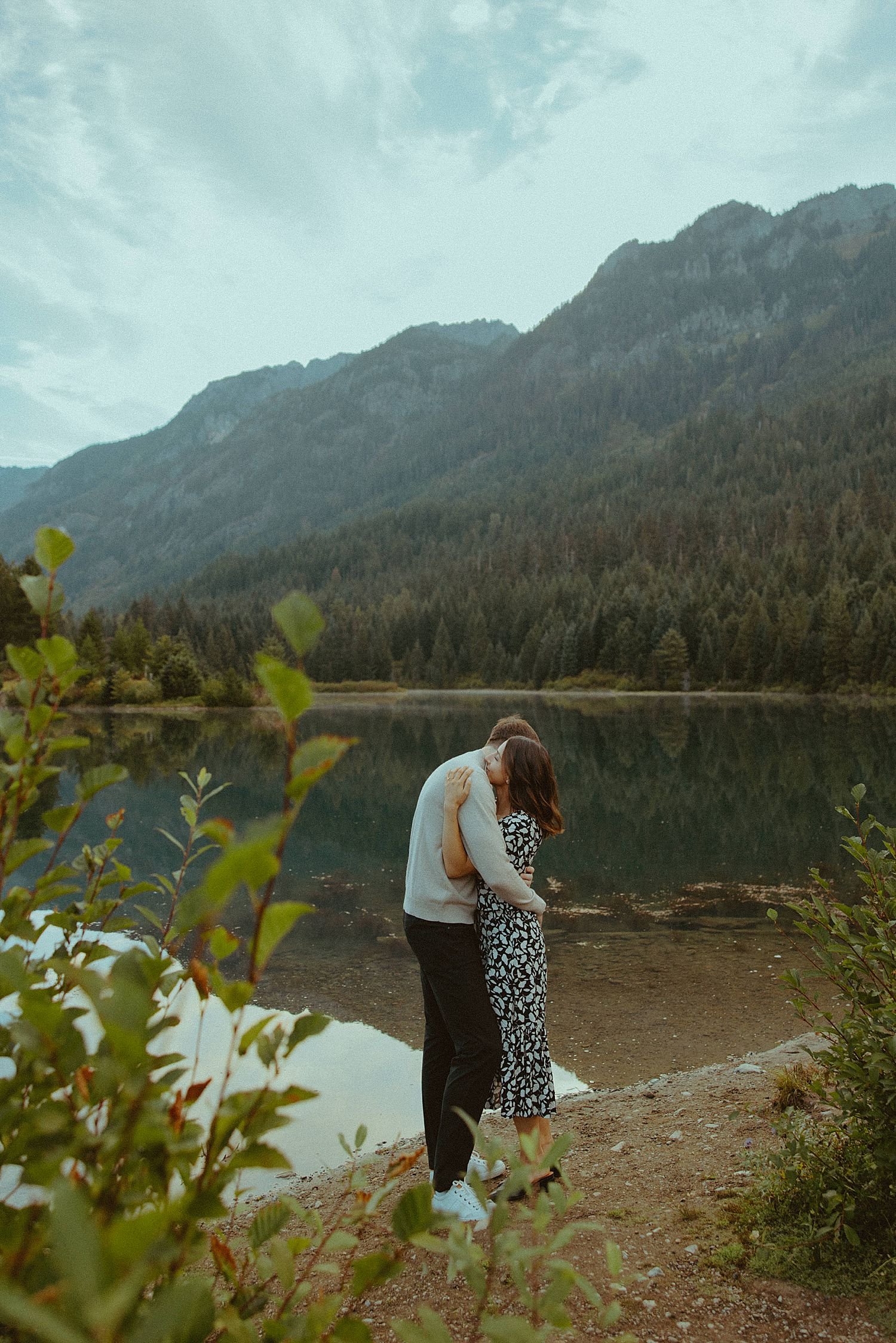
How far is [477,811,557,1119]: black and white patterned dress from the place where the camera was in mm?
3574

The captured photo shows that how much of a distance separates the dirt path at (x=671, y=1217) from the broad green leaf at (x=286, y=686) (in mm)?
1576

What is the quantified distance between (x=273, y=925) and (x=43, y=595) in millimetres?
604

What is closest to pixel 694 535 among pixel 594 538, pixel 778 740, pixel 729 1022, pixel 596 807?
pixel 594 538

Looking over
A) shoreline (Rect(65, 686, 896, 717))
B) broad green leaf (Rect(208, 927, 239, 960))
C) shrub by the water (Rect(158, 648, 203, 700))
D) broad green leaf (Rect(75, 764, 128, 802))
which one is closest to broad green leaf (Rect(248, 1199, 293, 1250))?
broad green leaf (Rect(208, 927, 239, 960))

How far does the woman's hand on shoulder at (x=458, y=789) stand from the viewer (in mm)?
3430

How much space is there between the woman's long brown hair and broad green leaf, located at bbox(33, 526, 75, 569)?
2.83 m

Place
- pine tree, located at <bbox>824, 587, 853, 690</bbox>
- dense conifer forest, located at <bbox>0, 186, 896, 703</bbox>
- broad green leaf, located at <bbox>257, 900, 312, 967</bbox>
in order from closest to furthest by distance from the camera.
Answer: broad green leaf, located at <bbox>257, 900, 312, 967</bbox> → pine tree, located at <bbox>824, 587, 853, 690</bbox> → dense conifer forest, located at <bbox>0, 186, 896, 703</bbox>

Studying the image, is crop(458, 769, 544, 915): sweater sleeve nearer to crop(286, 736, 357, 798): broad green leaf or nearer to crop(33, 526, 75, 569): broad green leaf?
crop(33, 526, 75, 569): broad green leaf

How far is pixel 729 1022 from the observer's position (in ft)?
23.0

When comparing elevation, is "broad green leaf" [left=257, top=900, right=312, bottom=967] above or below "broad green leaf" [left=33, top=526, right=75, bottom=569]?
below

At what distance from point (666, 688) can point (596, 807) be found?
58.5 meters

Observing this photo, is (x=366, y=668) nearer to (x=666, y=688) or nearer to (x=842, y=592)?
(x=666, y=688)

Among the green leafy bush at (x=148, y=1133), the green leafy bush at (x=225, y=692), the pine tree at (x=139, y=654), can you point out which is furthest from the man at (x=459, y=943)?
the pine tree at (x=139, y=654)

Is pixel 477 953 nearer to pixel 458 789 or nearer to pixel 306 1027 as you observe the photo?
pixel 458 789
